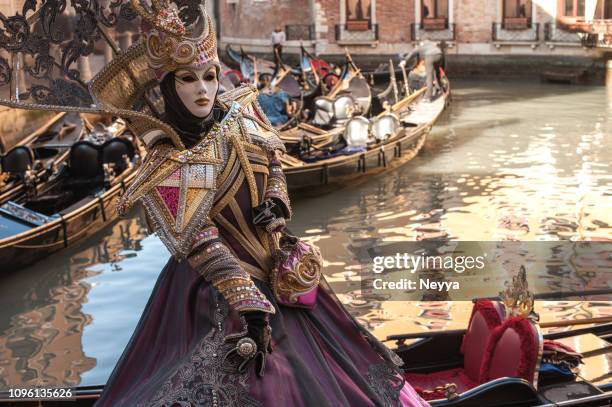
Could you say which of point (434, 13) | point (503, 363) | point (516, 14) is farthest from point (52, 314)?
point (434, 13)

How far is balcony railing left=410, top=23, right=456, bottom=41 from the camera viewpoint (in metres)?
16.7

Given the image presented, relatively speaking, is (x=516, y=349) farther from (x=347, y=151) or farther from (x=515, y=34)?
(x=515, y=34)

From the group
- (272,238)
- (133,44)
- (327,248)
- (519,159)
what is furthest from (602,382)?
(519,159)

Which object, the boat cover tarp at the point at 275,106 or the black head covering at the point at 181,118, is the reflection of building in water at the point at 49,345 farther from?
the boat cover tarp at the point at 275,106

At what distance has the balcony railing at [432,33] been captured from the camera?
54.9 ft

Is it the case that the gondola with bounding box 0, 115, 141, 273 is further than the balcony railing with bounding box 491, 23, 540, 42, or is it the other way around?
the balcony railing with bounding box 491, 23, 540, 42

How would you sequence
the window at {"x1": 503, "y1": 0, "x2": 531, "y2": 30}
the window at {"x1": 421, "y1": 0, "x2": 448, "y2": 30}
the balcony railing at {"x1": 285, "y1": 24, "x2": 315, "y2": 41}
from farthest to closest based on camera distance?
the balcony railing at {"x1": 285, "y1": 24, "x2": 315, "y2": 41}
the window at {"x1": 421, "y1": 0, "x2": 448, "y2": 30}
the window at {"x1": 503, "y1": 0, "x2": 531, "y2": 30}

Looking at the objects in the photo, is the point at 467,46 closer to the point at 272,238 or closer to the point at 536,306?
the point at 536,306

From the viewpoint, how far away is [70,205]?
636cm

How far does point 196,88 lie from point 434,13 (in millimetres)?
15659

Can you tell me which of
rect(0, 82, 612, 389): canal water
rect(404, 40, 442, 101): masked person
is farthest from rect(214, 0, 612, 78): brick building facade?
rect(0, 82, 612, 389): canal water

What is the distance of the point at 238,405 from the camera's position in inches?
73.8

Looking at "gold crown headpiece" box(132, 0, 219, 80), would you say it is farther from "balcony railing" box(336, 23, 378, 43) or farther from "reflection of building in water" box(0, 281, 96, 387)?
"balcony railing" box(336, 23, 378, 43)

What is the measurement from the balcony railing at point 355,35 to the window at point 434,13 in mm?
930
